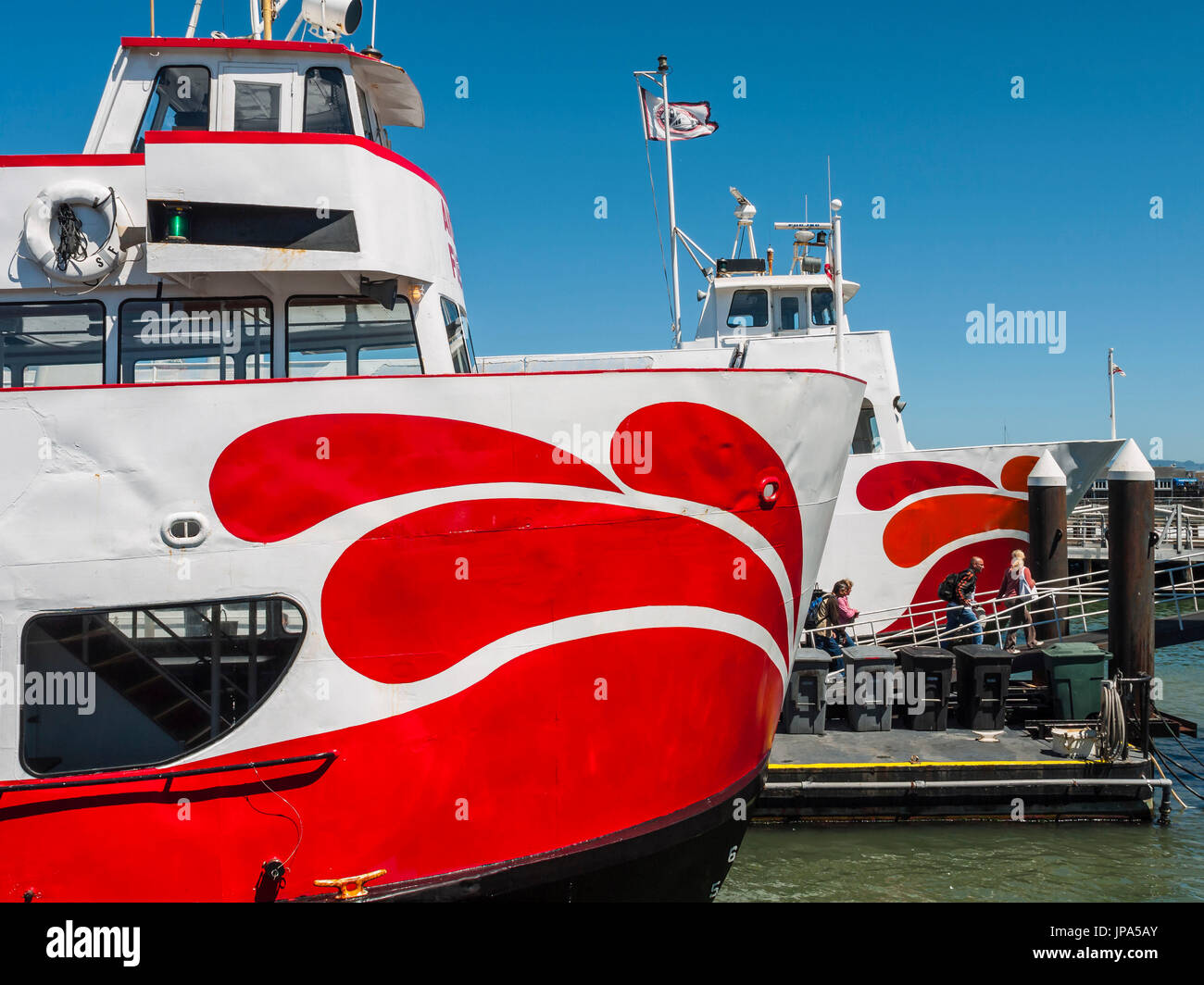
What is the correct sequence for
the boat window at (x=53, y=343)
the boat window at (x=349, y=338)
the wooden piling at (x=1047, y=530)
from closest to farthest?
the boat window at (x=53, y=343) < the boat window at (x=349, y=338) < the wooden piling at (x=1047, y=530)

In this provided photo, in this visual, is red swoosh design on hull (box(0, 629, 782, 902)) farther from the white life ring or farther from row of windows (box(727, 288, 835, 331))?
row of windows (box(727, 288, 835, 331))

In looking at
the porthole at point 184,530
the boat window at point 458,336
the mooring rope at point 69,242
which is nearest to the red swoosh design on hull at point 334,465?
the porthole at point 184,530

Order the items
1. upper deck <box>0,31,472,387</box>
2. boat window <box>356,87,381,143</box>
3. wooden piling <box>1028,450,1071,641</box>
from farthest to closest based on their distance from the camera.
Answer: wooden piling <box>1028,450,1071,641</box> < boat window <box>356,87,381,143</box> < upper deck <box>0,31,472,387</box>

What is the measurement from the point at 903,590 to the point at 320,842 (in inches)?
481

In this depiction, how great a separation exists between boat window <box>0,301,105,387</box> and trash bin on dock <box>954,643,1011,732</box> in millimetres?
9802

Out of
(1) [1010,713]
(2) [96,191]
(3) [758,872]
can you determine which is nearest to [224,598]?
(2) [96,191]

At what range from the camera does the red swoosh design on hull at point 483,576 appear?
543cm

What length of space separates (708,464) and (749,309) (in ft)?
43.8

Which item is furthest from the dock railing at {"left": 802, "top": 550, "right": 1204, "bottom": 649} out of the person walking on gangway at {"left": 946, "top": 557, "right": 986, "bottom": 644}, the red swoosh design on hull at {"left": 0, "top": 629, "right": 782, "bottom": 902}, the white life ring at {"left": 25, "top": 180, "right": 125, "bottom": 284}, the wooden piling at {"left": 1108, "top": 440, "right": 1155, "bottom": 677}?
the white life ring at {"left": 25, "top": 180, "right": 125, "bottom": 284}

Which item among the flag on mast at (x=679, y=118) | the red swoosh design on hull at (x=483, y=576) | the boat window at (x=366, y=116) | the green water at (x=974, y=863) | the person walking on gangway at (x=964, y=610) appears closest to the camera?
the red swoosh design on hull at (x=483, y=576)

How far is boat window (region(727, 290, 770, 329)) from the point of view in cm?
1858

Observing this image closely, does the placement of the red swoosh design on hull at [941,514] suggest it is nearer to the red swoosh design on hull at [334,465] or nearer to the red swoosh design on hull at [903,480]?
the red swoosh design on hull at [903,480]

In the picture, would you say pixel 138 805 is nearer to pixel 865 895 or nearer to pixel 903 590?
pixel 865 895

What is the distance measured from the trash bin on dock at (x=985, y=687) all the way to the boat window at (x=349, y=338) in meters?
7.98
